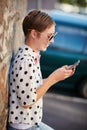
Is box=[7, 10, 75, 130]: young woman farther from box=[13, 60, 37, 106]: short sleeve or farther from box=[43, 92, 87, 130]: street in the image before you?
Answer: box=[43, 92, 87, 130]: street

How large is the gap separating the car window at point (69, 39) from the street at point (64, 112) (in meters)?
1.11

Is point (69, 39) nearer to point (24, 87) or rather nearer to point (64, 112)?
point (64, 112)

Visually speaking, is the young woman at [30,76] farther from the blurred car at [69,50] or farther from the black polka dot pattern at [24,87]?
the blurred car at [69,50]

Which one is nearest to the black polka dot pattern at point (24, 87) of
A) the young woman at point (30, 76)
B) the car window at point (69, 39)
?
the young woman at point (30, 76)

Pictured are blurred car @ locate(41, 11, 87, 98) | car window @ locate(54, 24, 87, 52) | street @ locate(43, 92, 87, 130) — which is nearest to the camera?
street @ locate(43, 92, 87, 130)

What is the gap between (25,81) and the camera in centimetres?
291

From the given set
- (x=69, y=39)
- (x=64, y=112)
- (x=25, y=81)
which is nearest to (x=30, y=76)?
(x=25, y=81)

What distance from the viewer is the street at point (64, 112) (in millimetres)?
8202

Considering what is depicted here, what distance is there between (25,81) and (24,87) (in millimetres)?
41

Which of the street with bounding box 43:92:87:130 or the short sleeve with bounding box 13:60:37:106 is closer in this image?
the short sleeve with bounding box 13:60:37:106

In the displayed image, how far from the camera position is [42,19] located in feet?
9.75

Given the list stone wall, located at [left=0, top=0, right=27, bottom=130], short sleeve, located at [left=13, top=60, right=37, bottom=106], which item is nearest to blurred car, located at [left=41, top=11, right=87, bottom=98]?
stone wall, located at [left=0, top=0, right=27, bottom=130]

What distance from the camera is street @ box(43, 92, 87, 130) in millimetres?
8202

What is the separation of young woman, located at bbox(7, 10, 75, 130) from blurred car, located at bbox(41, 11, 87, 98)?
22.6ft
